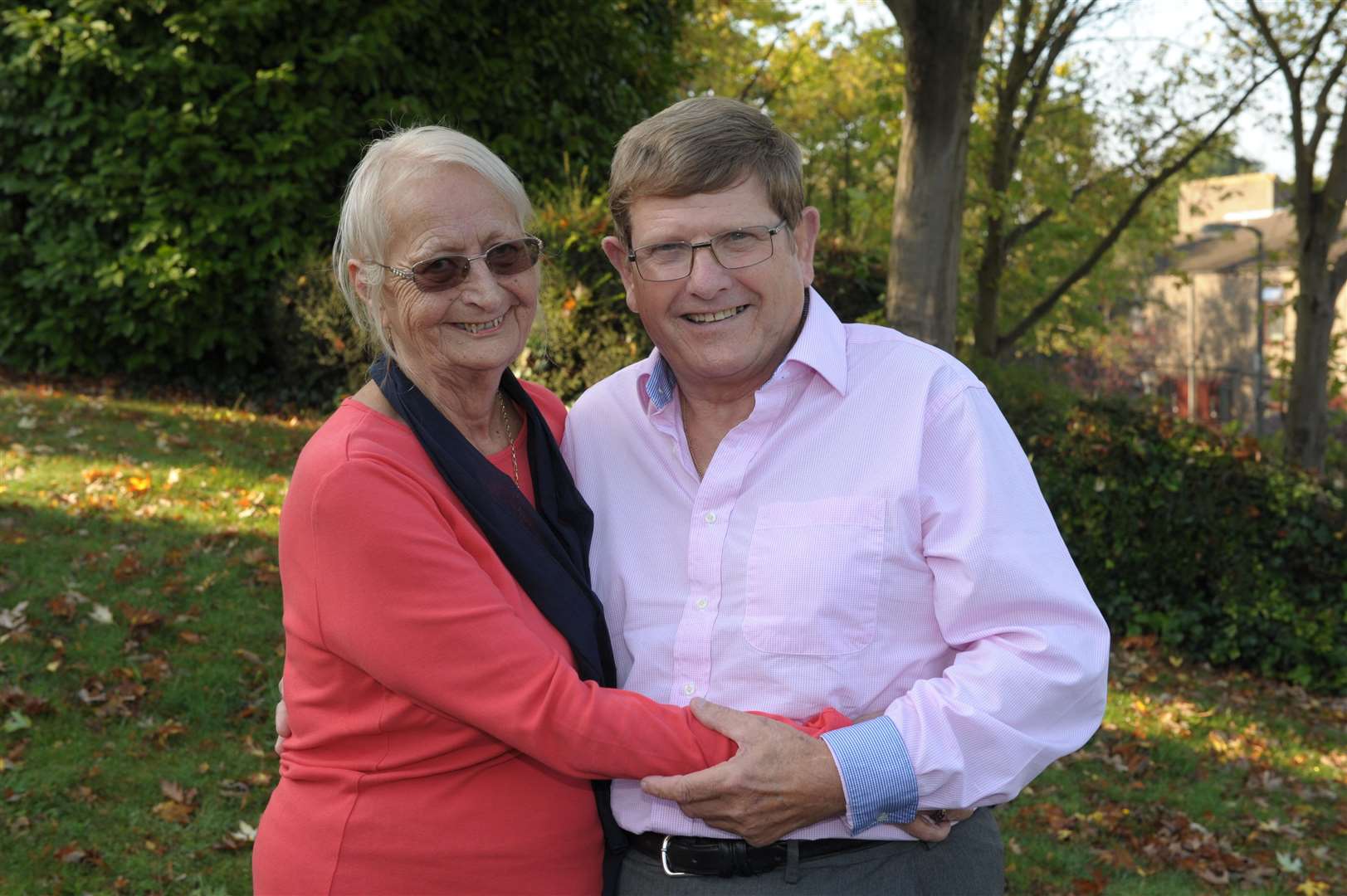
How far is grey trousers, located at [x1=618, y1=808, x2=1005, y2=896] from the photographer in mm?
2480

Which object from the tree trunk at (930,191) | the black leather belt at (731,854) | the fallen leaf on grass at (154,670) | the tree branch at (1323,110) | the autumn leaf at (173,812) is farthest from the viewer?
the tree branch at (1323,110)

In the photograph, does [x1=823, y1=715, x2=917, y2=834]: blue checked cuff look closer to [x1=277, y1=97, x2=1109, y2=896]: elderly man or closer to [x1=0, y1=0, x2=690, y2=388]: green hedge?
[x1=277, y1=97, x2=1109, y2=896]: elderly man

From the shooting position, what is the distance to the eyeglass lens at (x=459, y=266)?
2.65 m

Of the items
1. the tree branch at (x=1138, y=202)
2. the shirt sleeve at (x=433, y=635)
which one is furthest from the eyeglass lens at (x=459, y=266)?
the tree branch at (x=1138, y=202)

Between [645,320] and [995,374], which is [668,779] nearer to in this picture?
[645,320]

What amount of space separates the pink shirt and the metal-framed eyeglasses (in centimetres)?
21

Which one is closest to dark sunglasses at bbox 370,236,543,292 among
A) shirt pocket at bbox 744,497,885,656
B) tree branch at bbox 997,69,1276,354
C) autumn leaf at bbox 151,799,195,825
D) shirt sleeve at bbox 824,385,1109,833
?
shirt pocket at bbox 744,497,885,656

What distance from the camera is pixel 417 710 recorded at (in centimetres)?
239

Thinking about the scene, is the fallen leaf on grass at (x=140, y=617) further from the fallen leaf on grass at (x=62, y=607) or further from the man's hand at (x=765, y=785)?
the man's hand at (x=765, y=785)

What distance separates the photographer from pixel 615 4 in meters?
12.7

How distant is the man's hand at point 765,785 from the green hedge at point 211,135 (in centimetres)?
895

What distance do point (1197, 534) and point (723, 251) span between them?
22.0 ft

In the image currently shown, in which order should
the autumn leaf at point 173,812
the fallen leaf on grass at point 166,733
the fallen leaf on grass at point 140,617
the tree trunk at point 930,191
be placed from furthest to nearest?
the tree trunk at point 930,191, the fallen leaf on grass at point 140,617, the fallen leaf on grass at point 166,733, the autumn leaf at point 173,812

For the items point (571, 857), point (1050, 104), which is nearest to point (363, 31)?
point (1050, 104)
